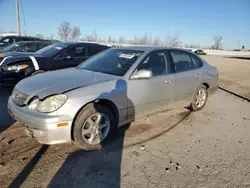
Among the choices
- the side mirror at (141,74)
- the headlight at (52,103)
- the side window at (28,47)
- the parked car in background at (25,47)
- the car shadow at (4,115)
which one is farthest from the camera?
the side window at (28,47)

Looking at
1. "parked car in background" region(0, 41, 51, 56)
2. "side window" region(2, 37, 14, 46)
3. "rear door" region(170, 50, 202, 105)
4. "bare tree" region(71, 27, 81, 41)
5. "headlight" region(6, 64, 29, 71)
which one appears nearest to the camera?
"rear door" region(170, 50, 202, 105)

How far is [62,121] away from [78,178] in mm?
768

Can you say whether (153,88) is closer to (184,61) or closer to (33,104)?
(184,61)

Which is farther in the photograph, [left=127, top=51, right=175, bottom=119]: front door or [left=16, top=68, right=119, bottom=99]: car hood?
[left=127, top=51, right=175, bottom=119]: front door

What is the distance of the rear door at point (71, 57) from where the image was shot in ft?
20.7

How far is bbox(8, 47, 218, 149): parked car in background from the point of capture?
9.16ft

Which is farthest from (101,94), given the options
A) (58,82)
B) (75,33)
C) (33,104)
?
(75,33)

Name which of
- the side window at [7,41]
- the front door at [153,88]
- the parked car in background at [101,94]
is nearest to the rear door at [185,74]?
the parked car in background at [101,94]

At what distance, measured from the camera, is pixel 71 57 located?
6.54 m

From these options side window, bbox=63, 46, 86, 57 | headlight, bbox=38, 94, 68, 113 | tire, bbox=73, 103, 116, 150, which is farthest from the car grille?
side window, bbox=63, 46, 86, 57

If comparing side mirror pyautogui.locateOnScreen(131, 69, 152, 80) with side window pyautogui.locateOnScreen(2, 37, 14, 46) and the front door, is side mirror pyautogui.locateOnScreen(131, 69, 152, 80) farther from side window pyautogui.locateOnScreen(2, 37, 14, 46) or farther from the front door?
side window pyautogui.locateOnScreen(2, 37, 14, 46)

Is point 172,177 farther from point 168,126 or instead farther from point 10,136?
point 10,136

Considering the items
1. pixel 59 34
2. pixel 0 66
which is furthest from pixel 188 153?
pixel 59 34

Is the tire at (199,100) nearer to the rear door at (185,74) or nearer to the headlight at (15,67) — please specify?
the rear door at (185,74)
